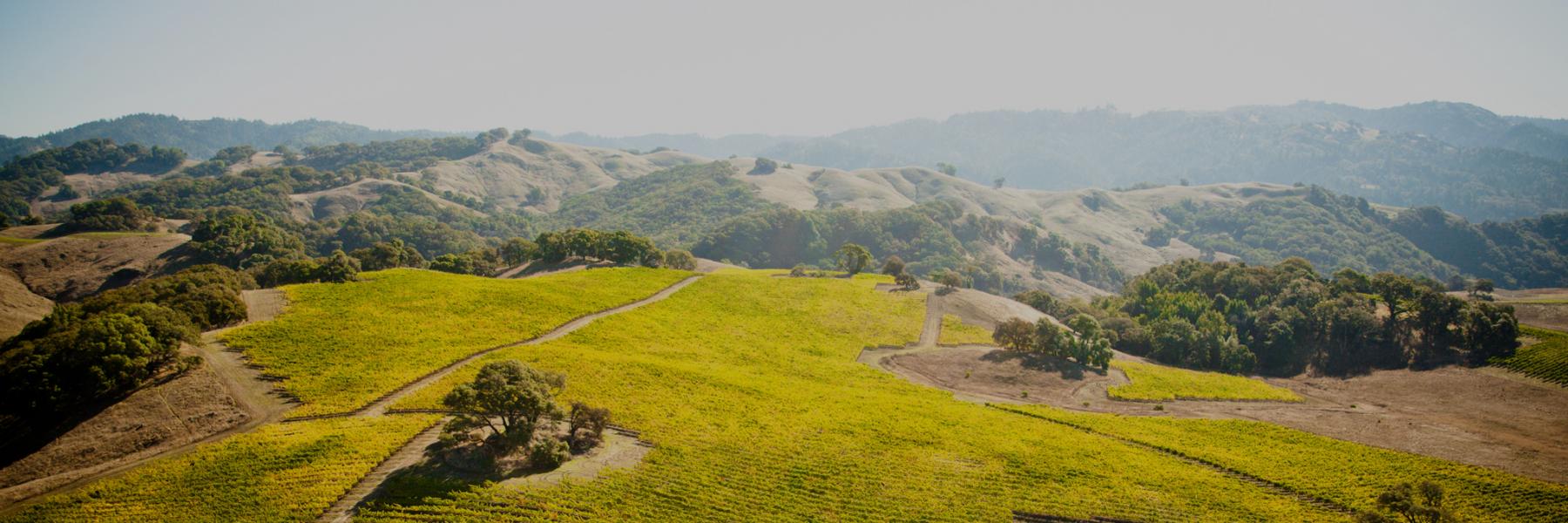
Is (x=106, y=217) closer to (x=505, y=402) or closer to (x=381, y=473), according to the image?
(x=381, y=473)

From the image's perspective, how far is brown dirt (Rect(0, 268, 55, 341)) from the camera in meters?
69.9

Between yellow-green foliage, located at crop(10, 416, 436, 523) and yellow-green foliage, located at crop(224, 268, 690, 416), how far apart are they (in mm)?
6465

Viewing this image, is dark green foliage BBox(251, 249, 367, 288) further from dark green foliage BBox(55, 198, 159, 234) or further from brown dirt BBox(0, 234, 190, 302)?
dark green foliage BBox(55, 198, 159, 234)

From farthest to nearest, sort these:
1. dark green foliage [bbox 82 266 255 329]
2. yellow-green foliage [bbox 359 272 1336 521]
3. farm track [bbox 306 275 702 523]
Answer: dark green foliage [bbox 82 266 255 329] → yellow-green foliage [bbox 359 272 1336 521] → farm track [bbox 306 275 702 523]

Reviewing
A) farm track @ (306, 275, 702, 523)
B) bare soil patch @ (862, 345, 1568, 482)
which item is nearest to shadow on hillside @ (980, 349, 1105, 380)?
bare soil patch @ (862, 345, 1568, 482)

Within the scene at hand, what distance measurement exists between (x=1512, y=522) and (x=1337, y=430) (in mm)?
19278

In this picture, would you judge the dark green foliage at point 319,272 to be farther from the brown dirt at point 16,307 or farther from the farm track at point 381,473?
the farm track at point 381,473

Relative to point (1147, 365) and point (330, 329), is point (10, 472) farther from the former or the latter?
point (1147, 365)

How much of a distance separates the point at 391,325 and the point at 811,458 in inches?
1909

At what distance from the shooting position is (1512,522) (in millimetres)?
42875

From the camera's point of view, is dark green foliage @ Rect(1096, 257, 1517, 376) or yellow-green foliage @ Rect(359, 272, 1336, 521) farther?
dark green foliage @ Rect(1096, 257, 1517, 376)

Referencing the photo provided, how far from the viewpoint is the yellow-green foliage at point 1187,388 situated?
233 feet

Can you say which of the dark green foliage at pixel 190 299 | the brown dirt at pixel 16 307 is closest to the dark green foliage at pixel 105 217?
the brown dirt at pixel 16 307

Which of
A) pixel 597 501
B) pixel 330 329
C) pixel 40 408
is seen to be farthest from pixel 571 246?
pixel 597 501
